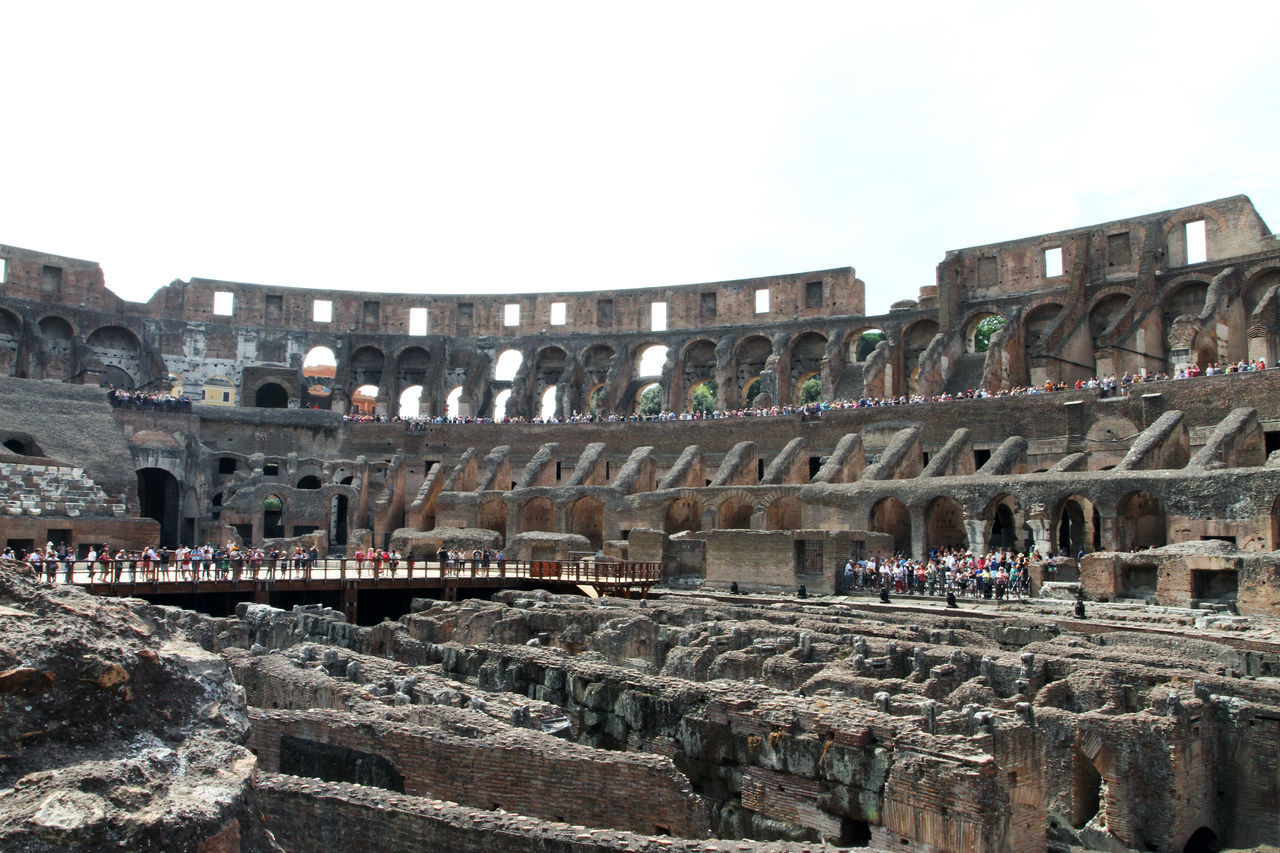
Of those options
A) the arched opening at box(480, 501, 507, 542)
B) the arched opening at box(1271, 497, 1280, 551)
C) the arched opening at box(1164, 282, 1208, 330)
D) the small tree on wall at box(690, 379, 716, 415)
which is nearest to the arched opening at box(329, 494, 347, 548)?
the arched opening at box(480, 501, 507, 542)

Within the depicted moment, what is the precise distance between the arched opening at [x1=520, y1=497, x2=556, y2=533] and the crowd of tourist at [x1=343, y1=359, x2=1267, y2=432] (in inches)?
229

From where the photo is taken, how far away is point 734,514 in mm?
38312

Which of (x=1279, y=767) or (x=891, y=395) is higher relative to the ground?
(x=891, y=395)

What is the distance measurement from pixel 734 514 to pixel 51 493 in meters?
23.9

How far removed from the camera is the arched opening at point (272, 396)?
54625mm

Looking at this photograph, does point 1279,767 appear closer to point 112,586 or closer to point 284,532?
point 112,586

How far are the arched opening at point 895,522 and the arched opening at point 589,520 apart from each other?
12.4 m

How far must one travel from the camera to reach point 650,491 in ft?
136

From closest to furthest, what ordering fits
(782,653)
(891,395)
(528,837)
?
(528,837)
(782,653)
(891,395)

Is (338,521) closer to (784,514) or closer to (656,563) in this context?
(656,563)

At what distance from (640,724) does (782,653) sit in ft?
16.1

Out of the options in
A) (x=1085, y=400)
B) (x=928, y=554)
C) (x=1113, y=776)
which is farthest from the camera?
(x=1085, y=400)

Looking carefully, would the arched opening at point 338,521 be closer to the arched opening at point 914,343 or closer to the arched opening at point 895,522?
the arched opening at point 895,522

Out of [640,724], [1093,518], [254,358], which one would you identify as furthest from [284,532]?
[640,724]
